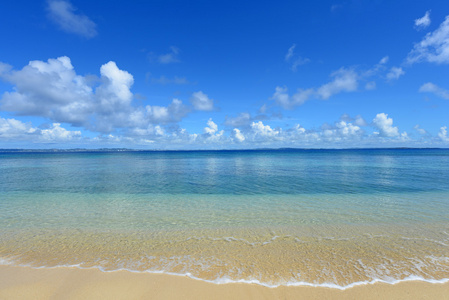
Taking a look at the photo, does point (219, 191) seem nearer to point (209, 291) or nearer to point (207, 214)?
point (207, 214)

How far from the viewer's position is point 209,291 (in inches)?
238

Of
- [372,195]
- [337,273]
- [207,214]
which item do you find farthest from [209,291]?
[372,195]

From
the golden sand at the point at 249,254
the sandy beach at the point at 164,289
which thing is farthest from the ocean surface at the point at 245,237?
the sandy beach at the point at 164,289

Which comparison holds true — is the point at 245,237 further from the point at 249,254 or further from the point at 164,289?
the point at 164,289

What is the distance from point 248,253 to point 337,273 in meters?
2.92

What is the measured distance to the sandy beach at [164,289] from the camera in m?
5.85

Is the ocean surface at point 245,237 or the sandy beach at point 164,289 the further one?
the ocean surface at point 245,237

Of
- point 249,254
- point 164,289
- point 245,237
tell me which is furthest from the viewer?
point 245,237

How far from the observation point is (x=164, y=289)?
6133mm

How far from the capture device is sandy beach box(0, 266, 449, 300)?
5848 mm

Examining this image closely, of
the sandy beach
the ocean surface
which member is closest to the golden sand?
the ocean surface

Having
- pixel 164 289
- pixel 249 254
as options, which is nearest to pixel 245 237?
pixel 249 254

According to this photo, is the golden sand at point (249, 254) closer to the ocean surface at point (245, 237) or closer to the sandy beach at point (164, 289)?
the ocean surface at point (245, 237)

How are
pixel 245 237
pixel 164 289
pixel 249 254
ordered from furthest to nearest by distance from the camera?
pixel 245 237
pixel 249 254
pixel 164 289
